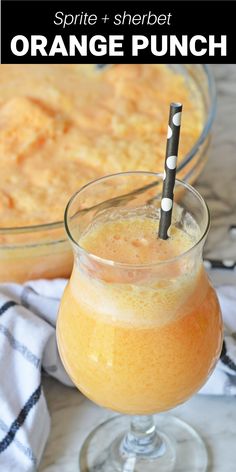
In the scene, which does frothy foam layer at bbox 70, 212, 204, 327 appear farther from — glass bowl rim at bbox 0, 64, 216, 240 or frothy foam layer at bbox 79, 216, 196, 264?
glass bowl rim at bbox 0, 64, 216, 240

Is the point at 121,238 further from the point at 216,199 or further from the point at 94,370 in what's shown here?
the point at 216,199

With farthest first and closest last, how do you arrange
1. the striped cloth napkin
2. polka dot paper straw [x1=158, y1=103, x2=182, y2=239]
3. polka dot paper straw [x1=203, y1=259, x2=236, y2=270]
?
polka dot paper straw [x1=203, y1=259, x2=236, y2=270] < the striped cloth napkin < polka dot paper straw [x1=158, y1=103, x2=182, y2=239]

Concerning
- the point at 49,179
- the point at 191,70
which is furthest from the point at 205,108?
the point at 49,179

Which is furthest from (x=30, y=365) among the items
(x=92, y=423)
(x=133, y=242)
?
(x=133, y=242)

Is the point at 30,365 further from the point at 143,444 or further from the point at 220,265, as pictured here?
the point at 220,265

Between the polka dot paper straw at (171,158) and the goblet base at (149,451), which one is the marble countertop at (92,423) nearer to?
the goblet base at (149,451)

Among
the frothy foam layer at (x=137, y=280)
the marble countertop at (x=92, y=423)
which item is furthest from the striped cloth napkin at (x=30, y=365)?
the frothy foam layer at (x=137, y=280)

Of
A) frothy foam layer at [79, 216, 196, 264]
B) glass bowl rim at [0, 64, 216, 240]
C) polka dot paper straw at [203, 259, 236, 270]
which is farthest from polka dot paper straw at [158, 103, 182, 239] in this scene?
polka dot paper straw at [203, 259, 236, 270]
